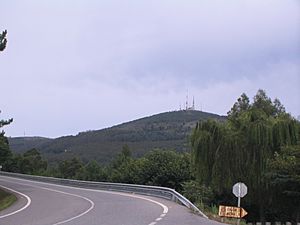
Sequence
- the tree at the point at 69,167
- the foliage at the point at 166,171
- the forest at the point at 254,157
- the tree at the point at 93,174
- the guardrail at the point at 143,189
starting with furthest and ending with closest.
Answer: the tree at the point at 69,167
the tree at the point at 93,174
the foliage at the point at 166,171
the forest at the point at 254,157
the guardrail at the point at 143,189

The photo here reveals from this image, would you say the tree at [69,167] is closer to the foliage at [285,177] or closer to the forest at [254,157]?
the forest at [254,157]

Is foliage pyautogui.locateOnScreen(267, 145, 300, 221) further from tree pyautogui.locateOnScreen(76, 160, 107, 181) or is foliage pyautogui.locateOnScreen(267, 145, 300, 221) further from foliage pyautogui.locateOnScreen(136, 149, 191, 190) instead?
tree pyautogui.locateOnScreen(76, 160, 107, 181)

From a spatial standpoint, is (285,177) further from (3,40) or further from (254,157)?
(3,40)

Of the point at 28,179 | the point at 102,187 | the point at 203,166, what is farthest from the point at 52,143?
the point at 203,166

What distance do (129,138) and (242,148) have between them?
92.7 metres

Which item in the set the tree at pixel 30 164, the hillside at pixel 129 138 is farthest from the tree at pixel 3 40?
the hillside at pixel 129 138

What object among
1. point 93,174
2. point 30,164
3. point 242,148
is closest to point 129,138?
point 30,164

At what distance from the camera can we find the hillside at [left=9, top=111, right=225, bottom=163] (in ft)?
388

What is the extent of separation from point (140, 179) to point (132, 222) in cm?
4467

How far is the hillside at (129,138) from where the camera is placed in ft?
388

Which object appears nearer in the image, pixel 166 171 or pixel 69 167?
pixel 166 171

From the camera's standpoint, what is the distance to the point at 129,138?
12838 centimetres

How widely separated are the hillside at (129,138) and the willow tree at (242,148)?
69599mm

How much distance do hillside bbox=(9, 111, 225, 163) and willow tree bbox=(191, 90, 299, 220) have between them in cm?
6960
